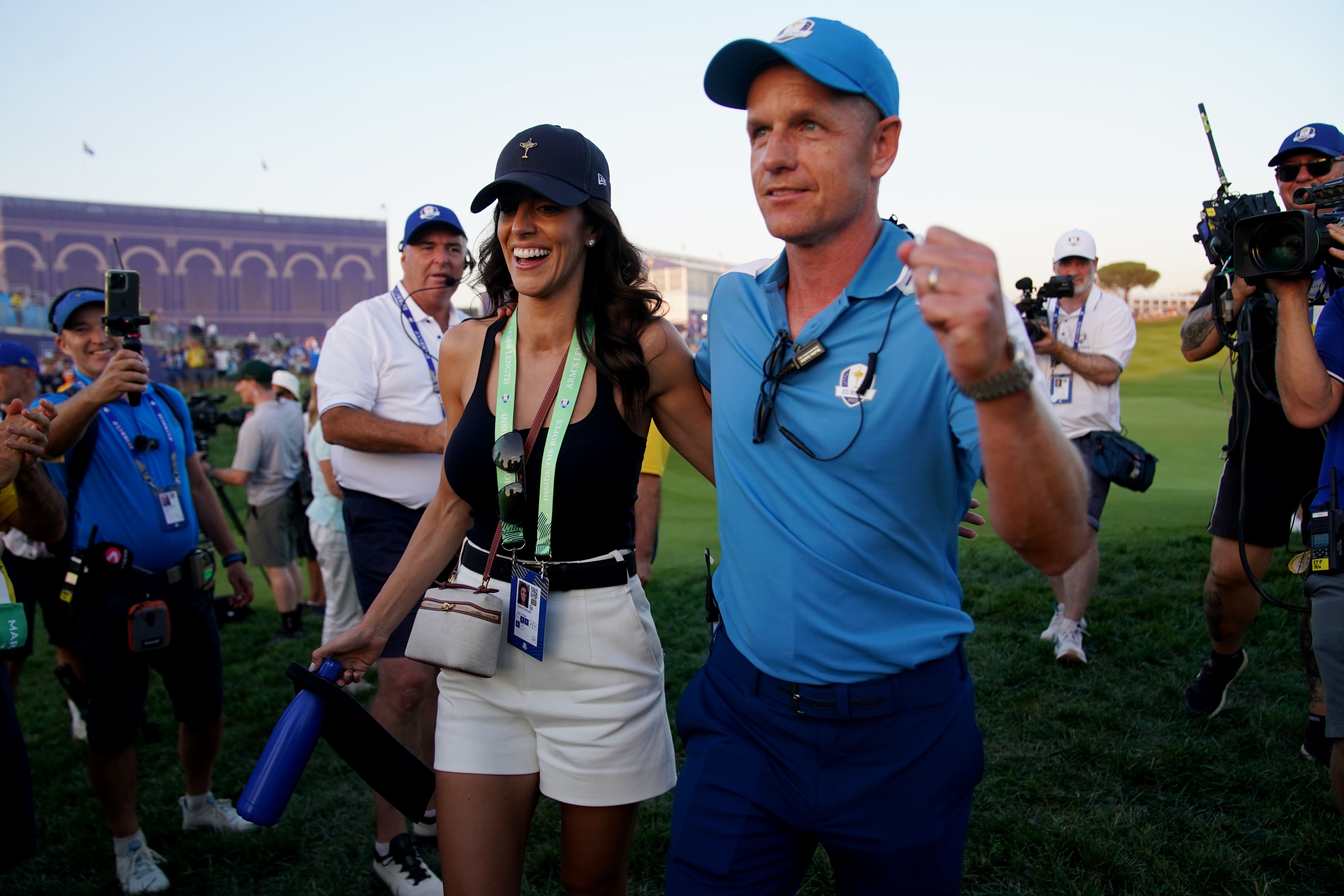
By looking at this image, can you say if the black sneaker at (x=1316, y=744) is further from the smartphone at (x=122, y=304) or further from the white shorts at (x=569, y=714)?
the smartphone at (x=122, y=304)

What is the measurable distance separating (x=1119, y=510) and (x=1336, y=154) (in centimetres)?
683

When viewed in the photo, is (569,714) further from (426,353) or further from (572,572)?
(426,353)

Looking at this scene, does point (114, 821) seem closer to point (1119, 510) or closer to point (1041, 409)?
point (1041, 409)

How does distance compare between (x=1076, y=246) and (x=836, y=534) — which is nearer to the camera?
(x=836, y=534)

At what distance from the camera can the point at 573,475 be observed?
2451 millimetres

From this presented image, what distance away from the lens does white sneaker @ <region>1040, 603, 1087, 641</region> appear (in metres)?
5.48

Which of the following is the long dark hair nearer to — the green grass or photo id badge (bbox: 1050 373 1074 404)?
the green grass

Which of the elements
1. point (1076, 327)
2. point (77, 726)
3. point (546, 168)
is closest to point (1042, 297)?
point (1076, 327)

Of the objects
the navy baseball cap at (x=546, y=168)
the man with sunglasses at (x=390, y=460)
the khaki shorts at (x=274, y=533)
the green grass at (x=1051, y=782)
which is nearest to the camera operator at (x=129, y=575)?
the green grass at (x=1051, y=782)

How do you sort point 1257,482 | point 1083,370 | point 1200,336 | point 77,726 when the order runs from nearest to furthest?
point 1257,482, point 1200,336, point 77,726, point 1083,370

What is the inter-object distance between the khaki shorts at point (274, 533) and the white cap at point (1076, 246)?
6404 millimetres

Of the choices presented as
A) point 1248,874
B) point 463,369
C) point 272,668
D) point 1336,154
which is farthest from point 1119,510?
point 463,369

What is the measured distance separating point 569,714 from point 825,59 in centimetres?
168

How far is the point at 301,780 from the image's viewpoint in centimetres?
454
